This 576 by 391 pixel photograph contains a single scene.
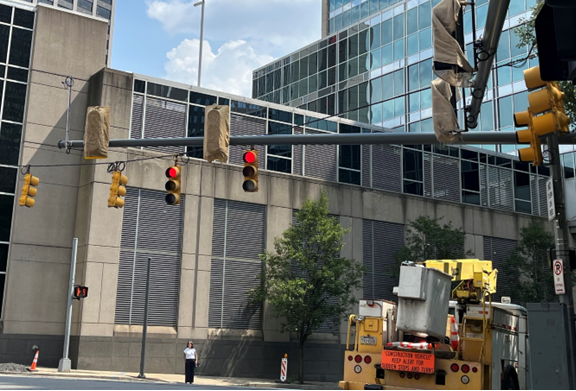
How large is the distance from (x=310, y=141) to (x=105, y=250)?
19290 millimetres

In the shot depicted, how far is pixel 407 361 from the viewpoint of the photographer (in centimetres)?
1357

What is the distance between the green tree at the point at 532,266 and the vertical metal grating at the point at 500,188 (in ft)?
10.7

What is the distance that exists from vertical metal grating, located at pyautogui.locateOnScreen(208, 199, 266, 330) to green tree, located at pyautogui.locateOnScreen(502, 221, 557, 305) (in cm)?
1495

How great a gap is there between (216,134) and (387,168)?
87.9ft

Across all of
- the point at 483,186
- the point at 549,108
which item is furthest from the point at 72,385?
the point at 483,186

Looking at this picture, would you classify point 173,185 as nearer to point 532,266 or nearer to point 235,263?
point 235,263

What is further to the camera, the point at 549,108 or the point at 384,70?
the point at 384,70

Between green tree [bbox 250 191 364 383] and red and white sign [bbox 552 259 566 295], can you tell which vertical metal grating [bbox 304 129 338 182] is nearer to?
green tree [bbox 250 191 364 383]

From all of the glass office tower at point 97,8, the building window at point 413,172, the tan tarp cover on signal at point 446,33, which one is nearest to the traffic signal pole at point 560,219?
the tan tarp cover on signal at point 446,33

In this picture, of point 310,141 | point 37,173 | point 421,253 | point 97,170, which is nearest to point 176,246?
point 97,170

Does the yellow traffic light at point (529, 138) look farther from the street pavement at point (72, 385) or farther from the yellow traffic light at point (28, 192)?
the yellow traffic light at point (28, 192)

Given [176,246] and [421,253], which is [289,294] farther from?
[421,253]

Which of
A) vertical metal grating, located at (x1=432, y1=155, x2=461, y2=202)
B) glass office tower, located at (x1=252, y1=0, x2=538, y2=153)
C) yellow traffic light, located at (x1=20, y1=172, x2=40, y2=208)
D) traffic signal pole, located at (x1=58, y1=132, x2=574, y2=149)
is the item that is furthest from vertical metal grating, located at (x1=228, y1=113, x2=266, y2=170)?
glass office tower, located at (x1=252, y1=0, x2=538, y2=153)

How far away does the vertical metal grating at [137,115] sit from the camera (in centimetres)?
3384
